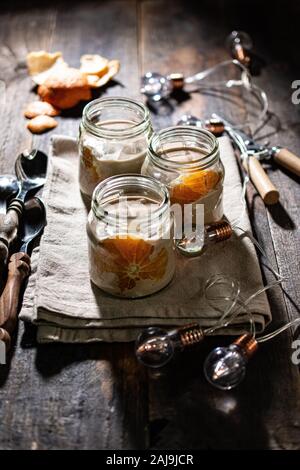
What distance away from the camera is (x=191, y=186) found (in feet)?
2.59

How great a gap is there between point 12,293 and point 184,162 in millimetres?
251

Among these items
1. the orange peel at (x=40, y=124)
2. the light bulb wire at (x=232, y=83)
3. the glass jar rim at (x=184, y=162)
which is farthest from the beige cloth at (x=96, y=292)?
the light bulb wire at (x=232, y=83)

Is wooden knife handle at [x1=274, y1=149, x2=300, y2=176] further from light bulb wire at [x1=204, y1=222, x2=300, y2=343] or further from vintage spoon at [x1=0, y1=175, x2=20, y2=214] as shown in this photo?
vintage spoon at [x1=0, y1=175, x2=20, y2=214]

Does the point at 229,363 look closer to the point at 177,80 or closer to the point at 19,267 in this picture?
the point at 19,267

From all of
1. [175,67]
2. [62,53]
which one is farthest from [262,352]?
[62,53]

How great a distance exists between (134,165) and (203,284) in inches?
7.3

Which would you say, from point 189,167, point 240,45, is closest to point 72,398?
point 189,167

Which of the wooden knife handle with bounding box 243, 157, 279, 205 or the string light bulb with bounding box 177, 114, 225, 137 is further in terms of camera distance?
the string light bulb with bounding box 177, 114, 225, 137

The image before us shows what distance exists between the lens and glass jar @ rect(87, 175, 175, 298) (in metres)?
0.72

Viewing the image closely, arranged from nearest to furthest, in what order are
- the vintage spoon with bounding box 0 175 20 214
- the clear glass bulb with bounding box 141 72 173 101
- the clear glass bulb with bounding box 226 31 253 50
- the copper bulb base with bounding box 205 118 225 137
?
the vintage spoon with bounding box 0 175 20 214
the copper bulb base with bounding box 205 118 225 137
the clear glass bulb with bounding box 141 72 173 101
the clear glass bulb with bounding box 226 31 253 50

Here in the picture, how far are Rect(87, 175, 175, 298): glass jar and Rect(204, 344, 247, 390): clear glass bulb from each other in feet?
0.37

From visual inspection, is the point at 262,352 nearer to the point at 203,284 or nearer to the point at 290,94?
the point at 203,284

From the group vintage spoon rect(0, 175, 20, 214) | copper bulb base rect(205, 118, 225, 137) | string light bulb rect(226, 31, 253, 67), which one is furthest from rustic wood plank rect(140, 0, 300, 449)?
string light bulb rect(226, 31, 253, 67)

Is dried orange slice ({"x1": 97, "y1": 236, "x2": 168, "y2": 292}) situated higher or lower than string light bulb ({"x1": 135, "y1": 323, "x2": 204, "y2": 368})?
higher
